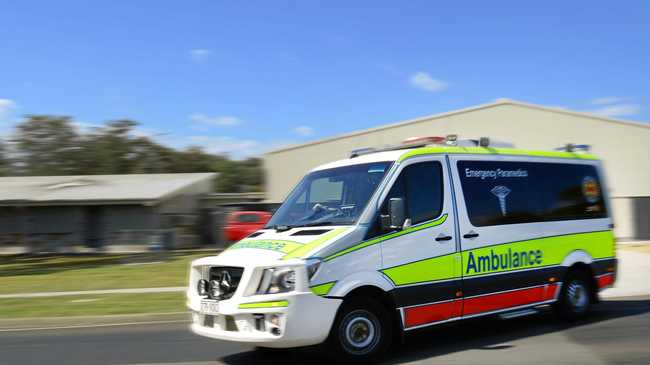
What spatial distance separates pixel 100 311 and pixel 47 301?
249cm

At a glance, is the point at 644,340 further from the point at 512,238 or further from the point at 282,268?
the point at 282,268

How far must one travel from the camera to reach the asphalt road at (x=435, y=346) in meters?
6.71

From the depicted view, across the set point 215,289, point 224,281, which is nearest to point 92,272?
point 215,289

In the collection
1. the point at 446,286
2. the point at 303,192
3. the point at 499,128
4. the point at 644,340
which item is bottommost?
the point at 644,340

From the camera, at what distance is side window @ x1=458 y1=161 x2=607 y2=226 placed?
753 cm

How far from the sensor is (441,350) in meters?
7.07

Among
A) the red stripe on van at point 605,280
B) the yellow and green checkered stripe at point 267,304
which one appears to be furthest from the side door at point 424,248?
the red stripe on van at point 605,280

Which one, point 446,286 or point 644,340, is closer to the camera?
point 446,286

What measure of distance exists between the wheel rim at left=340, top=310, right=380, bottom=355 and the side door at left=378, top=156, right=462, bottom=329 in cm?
37

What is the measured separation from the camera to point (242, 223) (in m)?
26.2

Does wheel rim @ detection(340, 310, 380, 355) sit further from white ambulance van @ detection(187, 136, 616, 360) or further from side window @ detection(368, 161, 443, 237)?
side window @ detection(368, 161, 443, 237)

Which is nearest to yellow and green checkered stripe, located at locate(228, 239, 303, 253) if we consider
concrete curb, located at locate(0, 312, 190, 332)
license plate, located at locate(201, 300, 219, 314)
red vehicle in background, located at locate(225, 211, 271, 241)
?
license plate, located at locate(201, 300, 219, 314)

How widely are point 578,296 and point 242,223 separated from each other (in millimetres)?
18932

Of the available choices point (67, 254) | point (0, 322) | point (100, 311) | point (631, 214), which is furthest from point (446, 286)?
point (67, 254)
